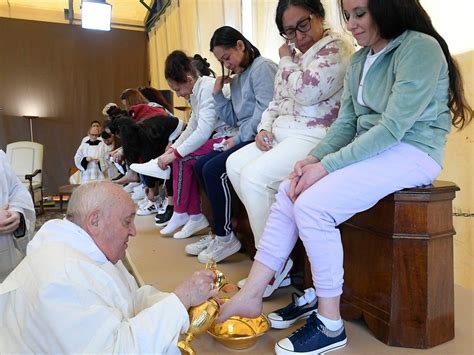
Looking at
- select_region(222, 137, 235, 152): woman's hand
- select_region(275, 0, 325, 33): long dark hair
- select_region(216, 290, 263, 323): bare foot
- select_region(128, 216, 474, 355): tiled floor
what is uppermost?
select_region(275, 0, 325, 33): long dark hair

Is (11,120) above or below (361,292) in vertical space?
above

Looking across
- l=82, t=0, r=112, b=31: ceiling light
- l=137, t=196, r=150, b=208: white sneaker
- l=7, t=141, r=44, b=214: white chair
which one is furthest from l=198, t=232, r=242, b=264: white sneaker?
l=7, t=141, r=44, b=214: white chair

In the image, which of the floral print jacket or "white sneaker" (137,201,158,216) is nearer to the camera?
the floral print jacket

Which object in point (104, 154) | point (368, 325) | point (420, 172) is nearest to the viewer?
point (420, 172)

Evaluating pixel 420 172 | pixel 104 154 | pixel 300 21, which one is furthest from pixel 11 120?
pixel 420 172

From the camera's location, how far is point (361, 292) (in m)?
1.24

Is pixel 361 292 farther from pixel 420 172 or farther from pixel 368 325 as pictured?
pixel 420 172

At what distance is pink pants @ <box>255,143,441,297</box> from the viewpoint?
1.08 meters

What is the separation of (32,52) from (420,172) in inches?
313

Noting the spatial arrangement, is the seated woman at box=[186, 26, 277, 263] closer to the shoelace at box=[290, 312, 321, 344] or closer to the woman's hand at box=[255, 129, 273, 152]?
the woman's hand at box=[255, 129, 273, 152]

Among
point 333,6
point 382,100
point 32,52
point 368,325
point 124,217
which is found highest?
point 32,52

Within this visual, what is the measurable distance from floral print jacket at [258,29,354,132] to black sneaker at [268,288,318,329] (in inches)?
24.6

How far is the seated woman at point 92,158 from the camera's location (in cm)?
545

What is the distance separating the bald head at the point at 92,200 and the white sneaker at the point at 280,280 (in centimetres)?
65
